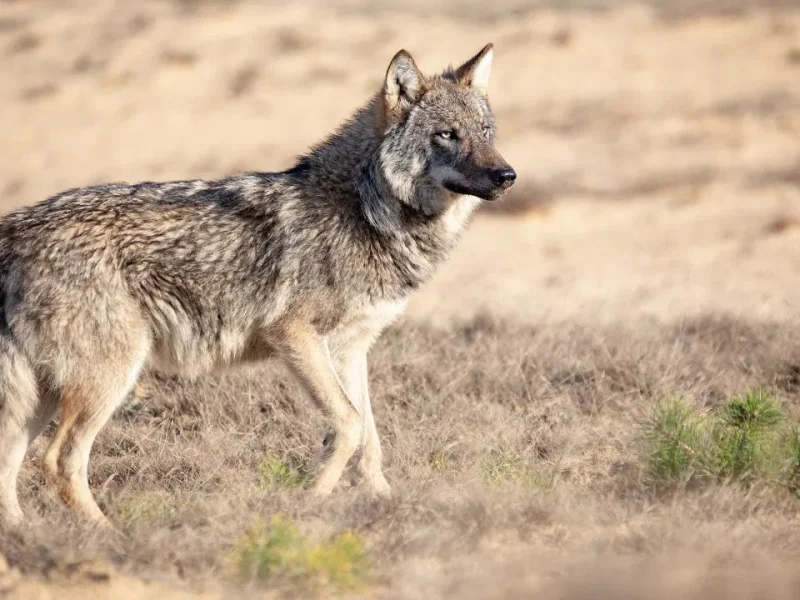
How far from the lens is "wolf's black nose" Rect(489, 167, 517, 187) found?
626 centimetres

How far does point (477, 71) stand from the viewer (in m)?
6.99

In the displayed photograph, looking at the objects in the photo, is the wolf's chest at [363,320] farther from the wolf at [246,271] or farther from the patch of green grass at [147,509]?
the patch of green grass at [147,509]

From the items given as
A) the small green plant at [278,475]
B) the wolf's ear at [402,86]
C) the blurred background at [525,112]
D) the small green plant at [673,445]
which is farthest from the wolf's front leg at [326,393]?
the blurred background at [525,112]

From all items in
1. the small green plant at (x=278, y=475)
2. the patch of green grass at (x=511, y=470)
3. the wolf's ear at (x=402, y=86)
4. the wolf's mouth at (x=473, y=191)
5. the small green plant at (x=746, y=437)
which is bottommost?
the small green plant at (x=278, y=475)

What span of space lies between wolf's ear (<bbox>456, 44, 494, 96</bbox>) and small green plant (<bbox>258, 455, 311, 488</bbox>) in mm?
2590

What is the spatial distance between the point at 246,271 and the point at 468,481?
5.60 feet

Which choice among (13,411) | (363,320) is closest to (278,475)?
(363,320)

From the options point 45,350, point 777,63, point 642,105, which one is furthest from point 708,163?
point 45,350

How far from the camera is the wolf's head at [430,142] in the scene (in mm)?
6422

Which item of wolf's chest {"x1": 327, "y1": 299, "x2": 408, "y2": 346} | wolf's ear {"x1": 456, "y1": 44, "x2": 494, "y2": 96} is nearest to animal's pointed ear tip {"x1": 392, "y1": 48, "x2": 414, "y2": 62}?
wolf's ear {"x1": 456, "y1": 44, "x2": 494, "y2": 96}

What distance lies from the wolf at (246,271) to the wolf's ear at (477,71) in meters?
0.11

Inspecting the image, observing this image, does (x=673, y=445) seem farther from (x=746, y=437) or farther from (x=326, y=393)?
(x=326, y=393)

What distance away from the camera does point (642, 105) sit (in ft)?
71.1

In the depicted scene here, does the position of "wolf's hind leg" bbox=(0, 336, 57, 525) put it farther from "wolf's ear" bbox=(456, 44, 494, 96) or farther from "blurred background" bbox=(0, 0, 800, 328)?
"blurred background" bbox=(0, 0, 800, 328)
